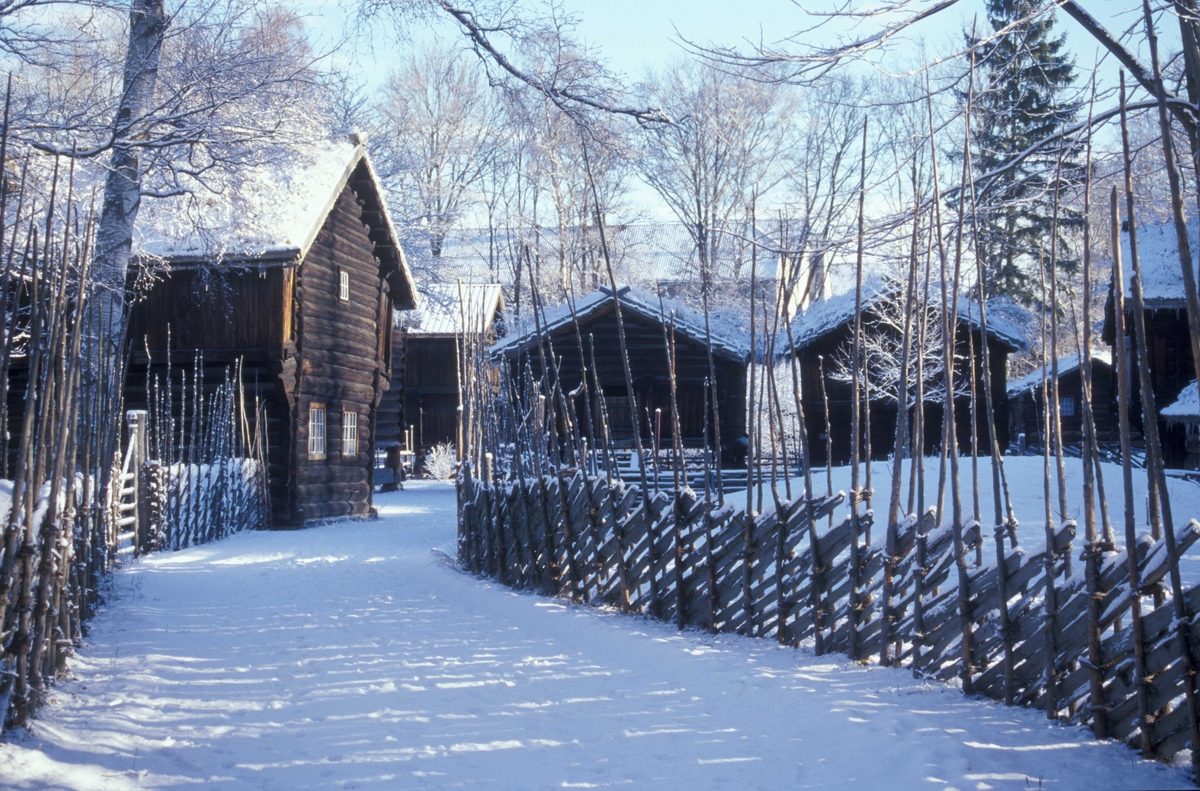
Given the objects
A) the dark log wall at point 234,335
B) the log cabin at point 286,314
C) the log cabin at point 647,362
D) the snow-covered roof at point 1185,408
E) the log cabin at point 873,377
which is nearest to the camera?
the log cabin at point 286,314

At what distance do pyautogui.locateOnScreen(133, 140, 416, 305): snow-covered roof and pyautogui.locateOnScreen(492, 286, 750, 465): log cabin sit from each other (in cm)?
442

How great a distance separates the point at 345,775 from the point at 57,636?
6.68 ft

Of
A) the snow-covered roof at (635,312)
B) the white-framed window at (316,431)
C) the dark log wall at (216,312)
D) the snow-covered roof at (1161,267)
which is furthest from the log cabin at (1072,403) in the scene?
the dark log wall at (216,312)

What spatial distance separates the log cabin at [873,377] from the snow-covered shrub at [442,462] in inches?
443

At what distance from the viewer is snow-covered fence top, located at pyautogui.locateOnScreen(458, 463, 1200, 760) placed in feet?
12.3

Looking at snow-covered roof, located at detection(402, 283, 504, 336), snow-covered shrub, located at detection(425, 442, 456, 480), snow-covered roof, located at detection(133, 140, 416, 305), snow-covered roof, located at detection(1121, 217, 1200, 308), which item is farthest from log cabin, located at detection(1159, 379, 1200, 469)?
snow-covered shrub, located at detection(425, 442, 456, 480)

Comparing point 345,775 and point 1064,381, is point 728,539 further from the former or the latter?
point 1064,381

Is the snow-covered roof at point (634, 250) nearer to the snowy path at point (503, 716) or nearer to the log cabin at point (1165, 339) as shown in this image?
the log cabin at point (1165, 339)

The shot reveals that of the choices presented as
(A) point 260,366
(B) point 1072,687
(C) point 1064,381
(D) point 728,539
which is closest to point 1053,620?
(B) point 1072,687

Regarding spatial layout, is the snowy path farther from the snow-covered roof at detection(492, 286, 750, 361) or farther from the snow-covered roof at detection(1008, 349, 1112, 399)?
the snow-covered roof at detection(1008, 349, 1112, 399)

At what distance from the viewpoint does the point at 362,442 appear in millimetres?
20125

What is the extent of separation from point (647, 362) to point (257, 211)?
1158 centimetres

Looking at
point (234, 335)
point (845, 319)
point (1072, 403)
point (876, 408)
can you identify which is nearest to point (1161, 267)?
point (845, 319)

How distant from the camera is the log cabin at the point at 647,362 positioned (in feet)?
69.2
